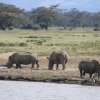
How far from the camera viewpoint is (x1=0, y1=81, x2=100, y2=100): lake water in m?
20.6

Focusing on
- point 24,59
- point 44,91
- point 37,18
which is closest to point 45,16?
point 37,18

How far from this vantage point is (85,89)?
893 inches

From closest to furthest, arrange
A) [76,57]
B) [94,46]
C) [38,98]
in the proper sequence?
[38,98], [76,57], [94,46]

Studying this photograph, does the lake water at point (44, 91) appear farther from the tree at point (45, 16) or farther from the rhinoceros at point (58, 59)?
the tree at point (45, 16)

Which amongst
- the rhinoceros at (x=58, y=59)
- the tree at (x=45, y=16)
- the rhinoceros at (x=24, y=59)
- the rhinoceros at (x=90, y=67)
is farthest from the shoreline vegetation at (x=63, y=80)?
the tree at (x=45, y=16)

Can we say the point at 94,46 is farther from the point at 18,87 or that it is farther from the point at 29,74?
the point at 18,87

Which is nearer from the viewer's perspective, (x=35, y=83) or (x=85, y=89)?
(x=85, y=89)

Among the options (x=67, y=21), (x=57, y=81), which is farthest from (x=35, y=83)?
(x=67, y=21)

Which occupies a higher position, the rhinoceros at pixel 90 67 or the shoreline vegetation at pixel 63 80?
the rhinoceros at pixel 90 67

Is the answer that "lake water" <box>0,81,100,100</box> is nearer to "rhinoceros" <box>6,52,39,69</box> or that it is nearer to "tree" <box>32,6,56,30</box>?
"rhinoceros" <box>6,52,39,69</box>

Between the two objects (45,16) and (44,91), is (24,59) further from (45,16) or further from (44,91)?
(45,16)

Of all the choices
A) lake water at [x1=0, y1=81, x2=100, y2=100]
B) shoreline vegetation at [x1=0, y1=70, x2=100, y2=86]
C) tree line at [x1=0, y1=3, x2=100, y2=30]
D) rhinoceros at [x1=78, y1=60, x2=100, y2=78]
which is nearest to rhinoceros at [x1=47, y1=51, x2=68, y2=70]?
rhinoceros at [x1=78, y1=60, x2=100, y2=78]

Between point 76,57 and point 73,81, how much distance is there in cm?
1165

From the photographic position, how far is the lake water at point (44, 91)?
20.6 meters
